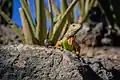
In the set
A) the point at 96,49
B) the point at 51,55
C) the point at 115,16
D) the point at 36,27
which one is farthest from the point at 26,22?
the point at 115,16

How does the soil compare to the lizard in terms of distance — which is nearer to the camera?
the soil

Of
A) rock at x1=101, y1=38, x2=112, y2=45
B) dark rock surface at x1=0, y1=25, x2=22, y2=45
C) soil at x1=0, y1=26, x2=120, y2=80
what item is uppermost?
soil at x1=0, y1=26, x2=120, y2=80

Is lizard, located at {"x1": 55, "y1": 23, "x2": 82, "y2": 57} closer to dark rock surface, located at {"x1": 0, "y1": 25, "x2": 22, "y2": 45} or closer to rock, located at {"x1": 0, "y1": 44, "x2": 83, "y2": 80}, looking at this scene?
rock, located at {"x1": 0, "y1": 44, "x2": 83, "y2": 80}

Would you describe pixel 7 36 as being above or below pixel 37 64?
below

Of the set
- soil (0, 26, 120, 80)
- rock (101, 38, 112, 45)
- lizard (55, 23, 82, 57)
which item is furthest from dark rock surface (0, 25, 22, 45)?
soil (0, 26, 120, 80)

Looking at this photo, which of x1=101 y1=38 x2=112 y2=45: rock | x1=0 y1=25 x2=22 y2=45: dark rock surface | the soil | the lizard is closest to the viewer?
the soil

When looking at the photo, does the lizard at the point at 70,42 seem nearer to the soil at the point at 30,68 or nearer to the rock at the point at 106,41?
the soil at the point at 30,68

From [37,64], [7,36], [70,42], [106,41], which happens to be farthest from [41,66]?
[106,41]

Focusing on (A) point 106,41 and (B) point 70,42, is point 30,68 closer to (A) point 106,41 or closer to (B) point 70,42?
(B) point 70,42

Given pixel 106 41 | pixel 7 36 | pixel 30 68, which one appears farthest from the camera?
pixel 106 41
